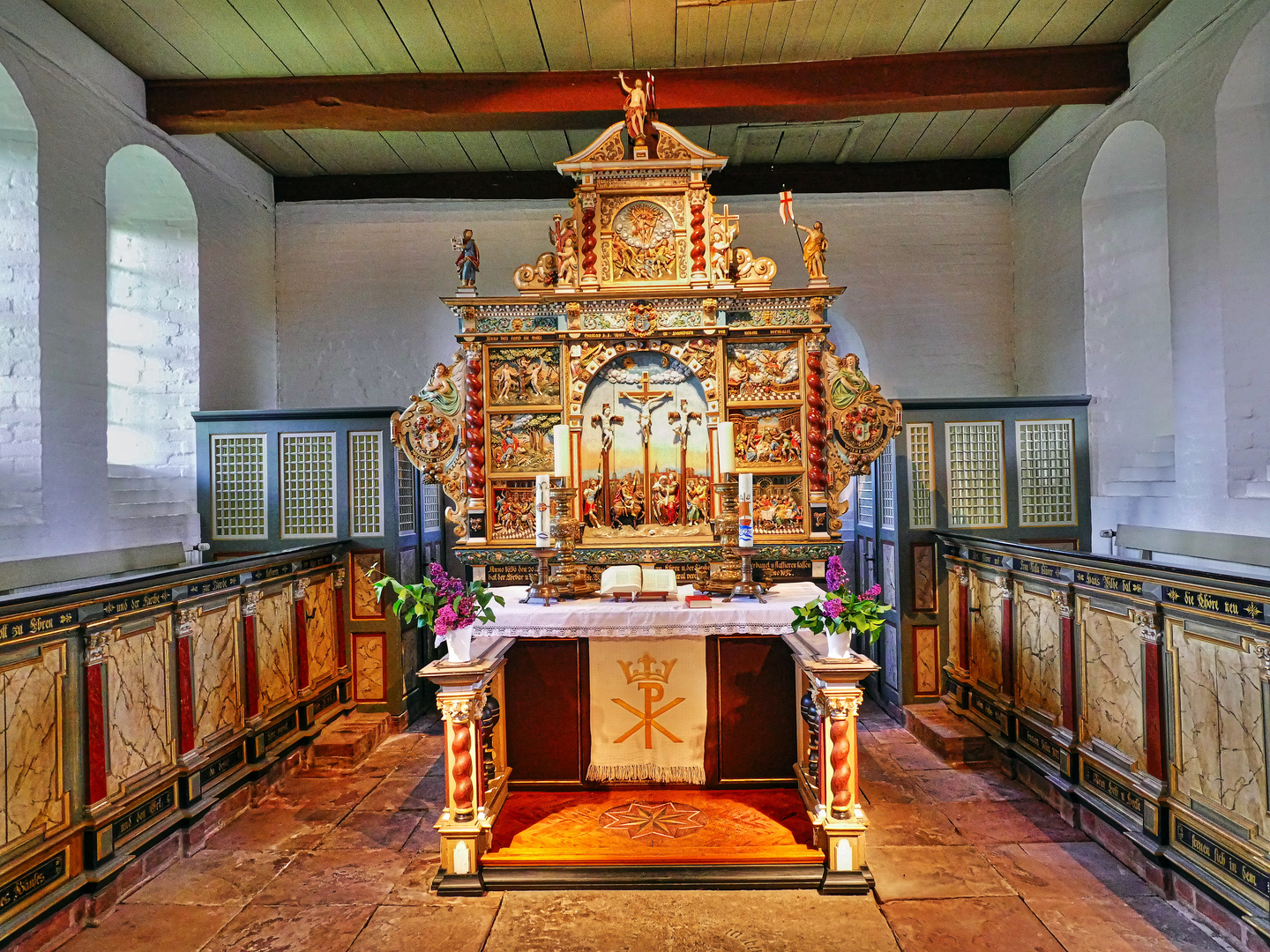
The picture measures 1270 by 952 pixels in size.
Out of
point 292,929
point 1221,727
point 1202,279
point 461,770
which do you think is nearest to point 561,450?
point 461,770

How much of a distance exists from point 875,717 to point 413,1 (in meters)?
7.42

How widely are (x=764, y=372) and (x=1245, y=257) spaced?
3586 millimetres

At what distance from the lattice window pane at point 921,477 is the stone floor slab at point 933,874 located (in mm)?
3258

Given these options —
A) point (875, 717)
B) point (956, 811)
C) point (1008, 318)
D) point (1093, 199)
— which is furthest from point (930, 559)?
point (1093, 199)

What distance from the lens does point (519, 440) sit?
20.0 ft

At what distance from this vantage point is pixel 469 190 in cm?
843

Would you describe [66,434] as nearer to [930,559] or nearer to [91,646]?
[91,646]

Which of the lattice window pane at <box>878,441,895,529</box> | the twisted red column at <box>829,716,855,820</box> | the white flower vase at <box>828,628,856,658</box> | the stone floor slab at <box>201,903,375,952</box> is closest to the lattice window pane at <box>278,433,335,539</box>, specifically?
the stone floor slab at <box>201,903,375,952</box>

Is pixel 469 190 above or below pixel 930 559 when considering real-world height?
above

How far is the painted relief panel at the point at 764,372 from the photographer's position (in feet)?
19.7

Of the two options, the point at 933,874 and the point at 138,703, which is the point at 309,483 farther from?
the point at 933,874

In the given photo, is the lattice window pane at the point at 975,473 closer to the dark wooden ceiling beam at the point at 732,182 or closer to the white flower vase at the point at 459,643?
the dark wooden ceiling beam at the point at 732,182

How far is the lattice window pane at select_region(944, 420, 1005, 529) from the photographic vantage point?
22.8ft

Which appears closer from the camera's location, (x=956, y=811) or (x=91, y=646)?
(x=91, y=646)
